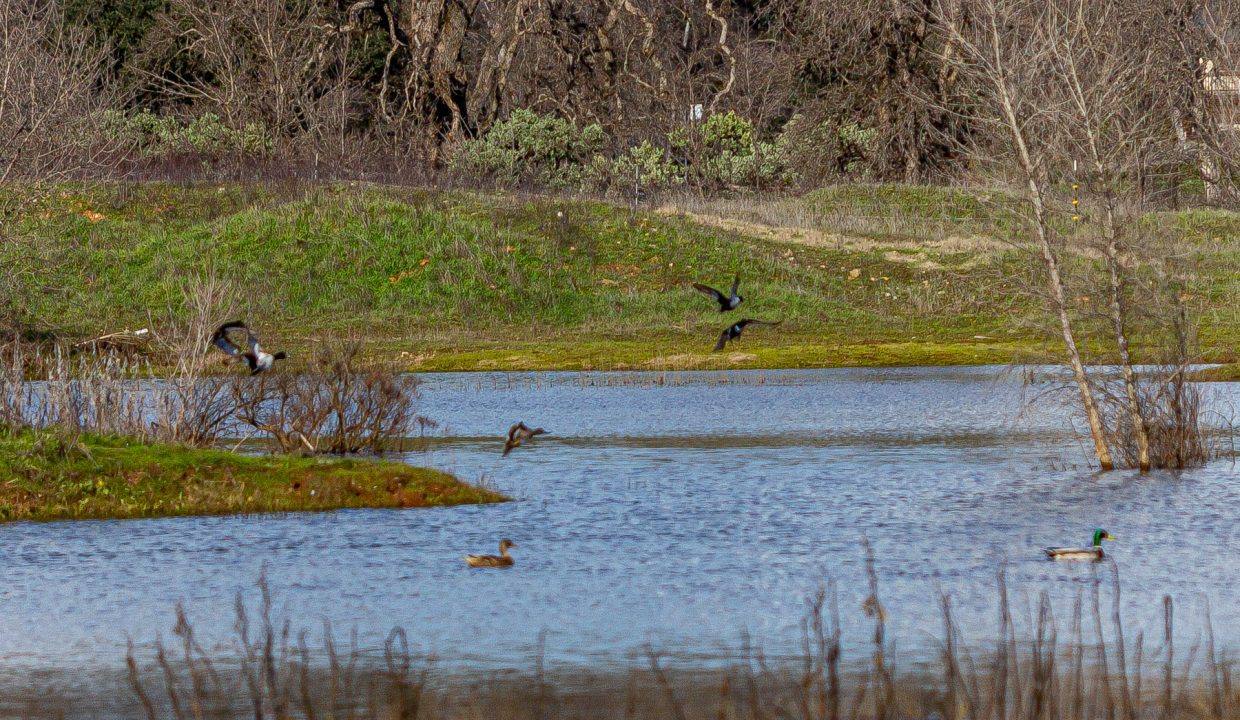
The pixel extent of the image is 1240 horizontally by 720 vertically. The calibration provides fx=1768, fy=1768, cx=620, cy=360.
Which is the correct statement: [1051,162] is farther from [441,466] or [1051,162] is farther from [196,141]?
[196,141]

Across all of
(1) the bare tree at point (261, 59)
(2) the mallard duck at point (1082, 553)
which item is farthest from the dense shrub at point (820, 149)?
(2) the mallard duck at point (1082, 553)

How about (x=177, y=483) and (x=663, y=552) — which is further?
(x=177, y=483)

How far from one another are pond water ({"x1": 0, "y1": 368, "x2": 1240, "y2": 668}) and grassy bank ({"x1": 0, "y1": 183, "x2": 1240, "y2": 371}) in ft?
68.4

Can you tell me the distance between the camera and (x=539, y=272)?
57469 mm

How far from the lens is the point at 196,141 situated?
232ft

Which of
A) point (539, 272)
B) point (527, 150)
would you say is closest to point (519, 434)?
point (539, 272)

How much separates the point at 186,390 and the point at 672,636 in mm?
A: 11912

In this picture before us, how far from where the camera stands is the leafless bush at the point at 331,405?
2641cm

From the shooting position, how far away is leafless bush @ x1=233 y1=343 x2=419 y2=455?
2641 centimetres

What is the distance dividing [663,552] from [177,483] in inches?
261

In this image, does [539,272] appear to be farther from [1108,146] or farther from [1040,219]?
[1040,219]

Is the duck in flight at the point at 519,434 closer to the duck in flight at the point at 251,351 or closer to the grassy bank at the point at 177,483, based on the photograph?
the grassy bank at the point at 177,483

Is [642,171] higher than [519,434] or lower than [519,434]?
higher

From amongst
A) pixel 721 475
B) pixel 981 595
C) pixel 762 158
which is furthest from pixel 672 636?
pixel 762 158
